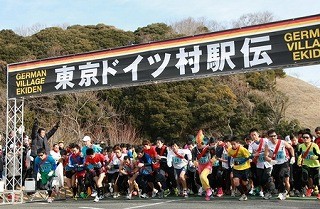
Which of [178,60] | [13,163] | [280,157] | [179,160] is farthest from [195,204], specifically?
[13,163]

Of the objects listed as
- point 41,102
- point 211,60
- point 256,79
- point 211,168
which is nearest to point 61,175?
point 211,168

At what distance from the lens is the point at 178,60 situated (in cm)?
1452

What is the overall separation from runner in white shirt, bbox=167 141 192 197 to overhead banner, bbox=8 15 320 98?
223cm

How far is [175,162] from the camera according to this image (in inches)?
590

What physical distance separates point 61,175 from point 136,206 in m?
4.21

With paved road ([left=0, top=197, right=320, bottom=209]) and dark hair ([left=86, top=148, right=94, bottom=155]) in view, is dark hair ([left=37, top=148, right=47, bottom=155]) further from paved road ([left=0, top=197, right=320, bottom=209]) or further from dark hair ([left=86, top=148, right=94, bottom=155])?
paved road ([left=0, top=197, right=320, bottom=209])

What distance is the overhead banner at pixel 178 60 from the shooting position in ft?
42.3

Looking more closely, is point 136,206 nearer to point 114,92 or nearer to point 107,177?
point 107,177

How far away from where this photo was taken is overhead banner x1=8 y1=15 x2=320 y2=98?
12.9 metres

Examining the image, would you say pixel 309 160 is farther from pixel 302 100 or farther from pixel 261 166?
pixel 302 100

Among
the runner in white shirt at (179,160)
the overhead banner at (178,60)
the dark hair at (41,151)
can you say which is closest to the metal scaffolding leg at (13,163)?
the dark hair at (41,151)

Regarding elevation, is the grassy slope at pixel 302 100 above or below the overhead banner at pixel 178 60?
above

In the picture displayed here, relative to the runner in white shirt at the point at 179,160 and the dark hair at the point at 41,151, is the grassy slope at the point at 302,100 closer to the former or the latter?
the runner in white shirt at the point at 179,160

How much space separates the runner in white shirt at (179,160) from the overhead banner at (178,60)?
2.23 metres
